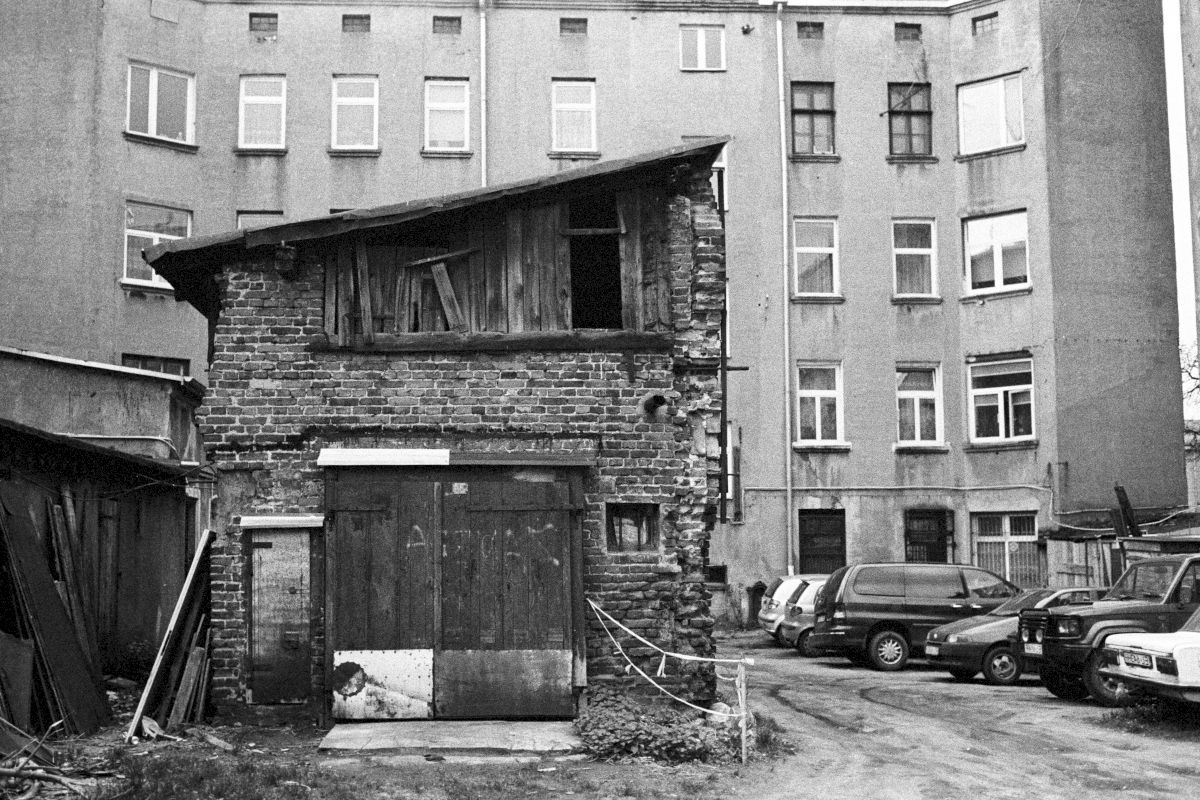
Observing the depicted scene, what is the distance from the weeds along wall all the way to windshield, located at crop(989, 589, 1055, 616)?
7.43 m

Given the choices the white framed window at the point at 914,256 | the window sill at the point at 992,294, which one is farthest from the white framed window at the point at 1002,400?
the white framed window at the point at 914,256

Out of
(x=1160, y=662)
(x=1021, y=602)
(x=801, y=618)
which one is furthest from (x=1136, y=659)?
(x=801, y=618)

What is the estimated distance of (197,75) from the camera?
29484 mm

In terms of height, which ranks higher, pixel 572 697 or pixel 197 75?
pixel 197 75

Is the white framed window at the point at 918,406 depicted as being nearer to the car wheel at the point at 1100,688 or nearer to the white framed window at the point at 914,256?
the white framed window at the point at 914,256

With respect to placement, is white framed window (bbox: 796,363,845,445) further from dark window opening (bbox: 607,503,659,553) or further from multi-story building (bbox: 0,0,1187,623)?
dark window opening (bbox: 607,503,659,553)

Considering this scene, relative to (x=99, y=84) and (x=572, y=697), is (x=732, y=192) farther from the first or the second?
(x=572, y=697)

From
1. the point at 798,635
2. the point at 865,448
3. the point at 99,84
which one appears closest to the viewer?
the point at 798,635

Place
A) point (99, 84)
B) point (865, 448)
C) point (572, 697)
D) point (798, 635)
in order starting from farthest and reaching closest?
point (865, 448) < point (99, 84) < point (798, 635) < point (572, 697)

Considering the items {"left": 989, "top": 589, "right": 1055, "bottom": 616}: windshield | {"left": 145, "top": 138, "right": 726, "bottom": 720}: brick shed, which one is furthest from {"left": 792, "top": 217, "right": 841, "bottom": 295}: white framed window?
{"left": 145, "top": 138, "right": 726, "bottom": 720}: brick shed

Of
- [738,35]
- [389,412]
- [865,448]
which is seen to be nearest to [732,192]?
[738,35]

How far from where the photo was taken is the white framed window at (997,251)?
1145 inches

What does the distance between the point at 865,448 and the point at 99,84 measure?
17879mm

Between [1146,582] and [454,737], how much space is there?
368 inches
